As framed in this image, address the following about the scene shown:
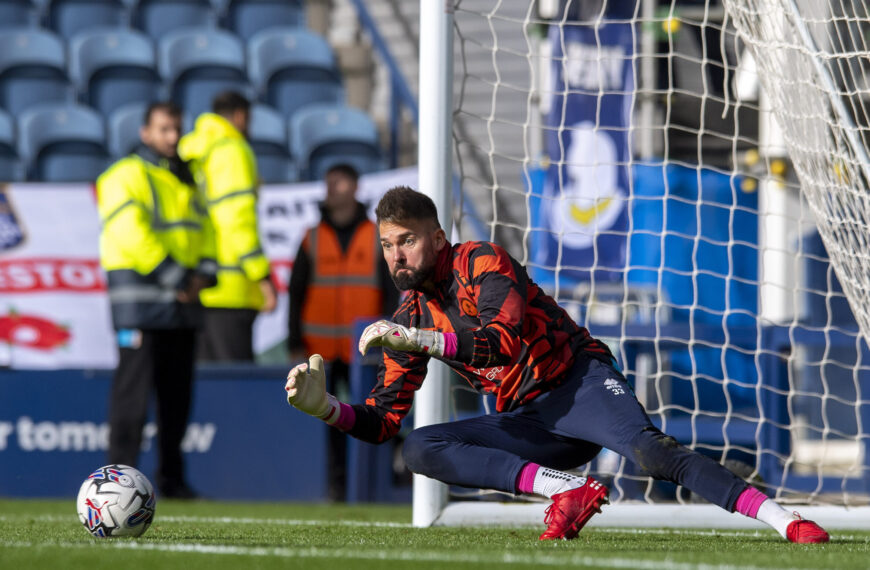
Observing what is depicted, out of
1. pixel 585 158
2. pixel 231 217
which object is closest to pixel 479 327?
pixel 231 217

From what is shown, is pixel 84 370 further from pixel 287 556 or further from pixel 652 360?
pixel 287 556

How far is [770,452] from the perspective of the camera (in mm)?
6234

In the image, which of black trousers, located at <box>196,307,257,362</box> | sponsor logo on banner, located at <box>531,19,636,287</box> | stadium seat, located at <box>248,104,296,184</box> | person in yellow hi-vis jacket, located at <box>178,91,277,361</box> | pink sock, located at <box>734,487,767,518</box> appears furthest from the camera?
stadium seat, located at <box>248,104,296,184</box>

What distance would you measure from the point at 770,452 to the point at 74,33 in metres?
8.85

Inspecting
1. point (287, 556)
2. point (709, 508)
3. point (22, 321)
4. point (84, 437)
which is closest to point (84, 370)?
point (84, 437)

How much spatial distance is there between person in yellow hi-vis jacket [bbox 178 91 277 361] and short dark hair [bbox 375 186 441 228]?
11.2 feet

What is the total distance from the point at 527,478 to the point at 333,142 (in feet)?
24.6

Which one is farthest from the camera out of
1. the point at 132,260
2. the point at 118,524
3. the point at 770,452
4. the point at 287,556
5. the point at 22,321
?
the point at 22,321

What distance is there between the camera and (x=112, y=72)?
1198 centimetres

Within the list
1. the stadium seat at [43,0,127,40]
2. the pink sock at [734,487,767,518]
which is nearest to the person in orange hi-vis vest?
the pink sock at [734,487,767,518]

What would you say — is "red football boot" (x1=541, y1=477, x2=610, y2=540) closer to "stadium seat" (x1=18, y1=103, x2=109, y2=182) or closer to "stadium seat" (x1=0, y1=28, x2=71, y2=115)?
"stadium seat" (x1=18, y1=103, x2=109, y2=182)

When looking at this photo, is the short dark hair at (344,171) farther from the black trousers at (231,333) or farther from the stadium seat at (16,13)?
the stadium seat at (16,13)

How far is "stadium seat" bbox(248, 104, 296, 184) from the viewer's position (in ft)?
36.8

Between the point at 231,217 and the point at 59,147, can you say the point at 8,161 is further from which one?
the point at 231,217
